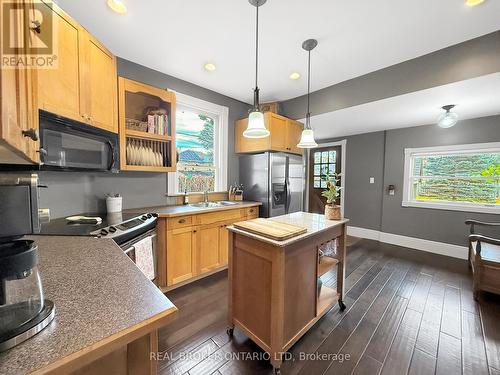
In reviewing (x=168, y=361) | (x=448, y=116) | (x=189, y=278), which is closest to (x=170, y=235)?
(x=189, y=278)

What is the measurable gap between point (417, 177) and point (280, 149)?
279 cm

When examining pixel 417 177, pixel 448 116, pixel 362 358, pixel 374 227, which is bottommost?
pixel 362 358

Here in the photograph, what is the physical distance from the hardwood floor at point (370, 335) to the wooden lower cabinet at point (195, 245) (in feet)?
0.58

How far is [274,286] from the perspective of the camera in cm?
133

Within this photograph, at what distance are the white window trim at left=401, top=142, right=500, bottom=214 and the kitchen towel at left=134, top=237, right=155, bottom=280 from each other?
4465mm

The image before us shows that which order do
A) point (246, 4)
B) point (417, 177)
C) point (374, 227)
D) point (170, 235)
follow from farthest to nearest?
point (374, 227)
point (417, 177)
point (170, 235)
point (246, 4)

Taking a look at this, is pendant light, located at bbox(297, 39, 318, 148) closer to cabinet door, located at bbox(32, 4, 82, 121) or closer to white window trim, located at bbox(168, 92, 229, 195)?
white window trim, located at bbox(168, 92, 229, 195)

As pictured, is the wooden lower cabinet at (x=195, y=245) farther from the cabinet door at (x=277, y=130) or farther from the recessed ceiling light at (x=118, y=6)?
the recessed ceiling light at (x=118, y=6)

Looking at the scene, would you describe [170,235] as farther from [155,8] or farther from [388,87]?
[388,87]

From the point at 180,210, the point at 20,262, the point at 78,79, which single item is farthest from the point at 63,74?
the point at 20,262

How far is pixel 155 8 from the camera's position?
1.67 meters

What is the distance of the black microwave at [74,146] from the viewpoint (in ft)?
4.74

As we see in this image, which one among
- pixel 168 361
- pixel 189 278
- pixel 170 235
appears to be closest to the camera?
pixel 168 361

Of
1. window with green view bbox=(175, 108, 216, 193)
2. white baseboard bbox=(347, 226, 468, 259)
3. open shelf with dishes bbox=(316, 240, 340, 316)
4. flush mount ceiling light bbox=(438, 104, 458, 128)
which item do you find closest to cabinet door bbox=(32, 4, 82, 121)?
window with green view bbox=(175, 108, 216, 193)
